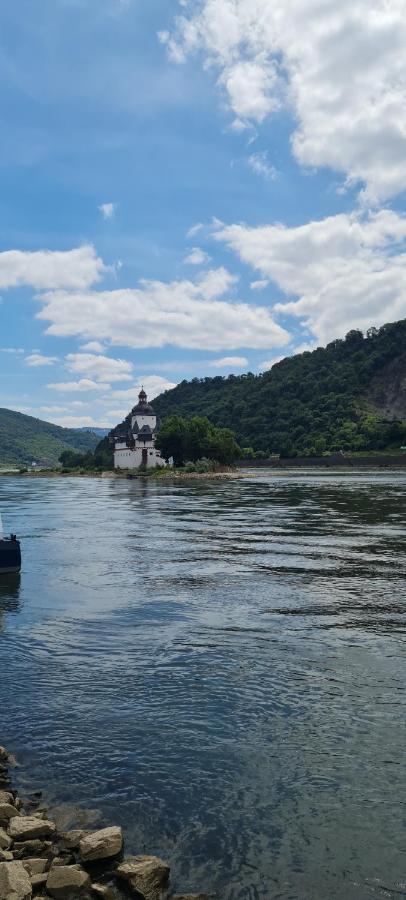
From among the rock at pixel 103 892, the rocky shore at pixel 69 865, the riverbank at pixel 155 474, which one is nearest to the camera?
the rocky shore at pixel 69 865

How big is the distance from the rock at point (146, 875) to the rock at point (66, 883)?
0.44m

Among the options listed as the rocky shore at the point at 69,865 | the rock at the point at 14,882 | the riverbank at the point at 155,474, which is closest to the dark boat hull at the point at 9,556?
the rocky shore at the point at 69,865

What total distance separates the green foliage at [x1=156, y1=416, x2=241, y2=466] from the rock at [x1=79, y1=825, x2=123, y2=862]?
151 metres

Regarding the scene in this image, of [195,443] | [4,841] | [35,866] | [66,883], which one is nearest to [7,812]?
[4,841]

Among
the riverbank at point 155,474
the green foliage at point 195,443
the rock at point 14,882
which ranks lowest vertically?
the rock at point 14,882

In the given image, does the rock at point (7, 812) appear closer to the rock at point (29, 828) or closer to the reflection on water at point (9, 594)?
the rock at point (29, 828)

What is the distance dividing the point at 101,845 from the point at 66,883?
2.63 feet

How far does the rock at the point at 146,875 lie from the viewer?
6.92 meters

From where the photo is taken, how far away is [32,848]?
24.3 ft

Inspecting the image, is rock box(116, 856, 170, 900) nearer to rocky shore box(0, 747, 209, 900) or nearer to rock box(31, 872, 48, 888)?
rocky shore box(0, 747, 209, 900)

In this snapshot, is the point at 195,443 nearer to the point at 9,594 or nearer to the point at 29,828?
the point at 9,594

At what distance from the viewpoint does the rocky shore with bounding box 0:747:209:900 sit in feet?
22.0

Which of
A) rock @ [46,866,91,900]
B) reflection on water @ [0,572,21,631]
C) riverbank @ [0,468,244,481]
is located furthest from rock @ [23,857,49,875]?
riverbank @ [0,468,244,481]

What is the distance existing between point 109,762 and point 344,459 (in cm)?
18827
